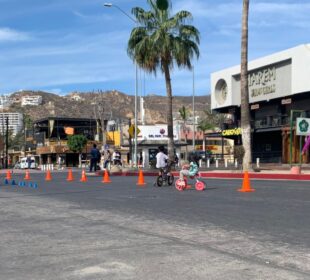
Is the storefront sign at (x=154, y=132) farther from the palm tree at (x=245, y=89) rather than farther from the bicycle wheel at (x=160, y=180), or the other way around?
the bicycle wheel at (x=160, y=180)

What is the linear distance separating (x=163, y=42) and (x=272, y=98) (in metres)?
20.9

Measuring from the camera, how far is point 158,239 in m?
8.68

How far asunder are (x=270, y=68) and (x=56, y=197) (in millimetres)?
40680

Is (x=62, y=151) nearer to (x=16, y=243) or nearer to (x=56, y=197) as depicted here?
(x=56, y=197)

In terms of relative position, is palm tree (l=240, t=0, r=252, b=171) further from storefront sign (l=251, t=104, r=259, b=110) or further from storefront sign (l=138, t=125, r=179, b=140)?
storefront sign (l=138, t=125, r=179, b=140)

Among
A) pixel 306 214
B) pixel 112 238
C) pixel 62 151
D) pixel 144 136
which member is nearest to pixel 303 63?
pixel 144 136

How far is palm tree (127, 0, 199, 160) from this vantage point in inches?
1433

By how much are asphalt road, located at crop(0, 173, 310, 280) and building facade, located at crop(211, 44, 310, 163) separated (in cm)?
3446

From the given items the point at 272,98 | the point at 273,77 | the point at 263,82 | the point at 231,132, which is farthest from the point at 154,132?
the point at 273,77

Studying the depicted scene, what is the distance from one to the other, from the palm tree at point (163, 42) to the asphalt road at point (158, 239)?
22188mm

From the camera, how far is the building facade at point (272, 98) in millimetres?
49584

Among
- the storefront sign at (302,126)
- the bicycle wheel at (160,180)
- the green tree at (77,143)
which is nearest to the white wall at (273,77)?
Answer: the storefront sign at (302,126)

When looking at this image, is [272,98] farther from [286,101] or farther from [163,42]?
[163,42]

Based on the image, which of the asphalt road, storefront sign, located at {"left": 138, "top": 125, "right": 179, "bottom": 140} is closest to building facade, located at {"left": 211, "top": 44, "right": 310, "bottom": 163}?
storefront sign, located at {"left": 138, "top": 125, "right": 179, "bottom": 140}
